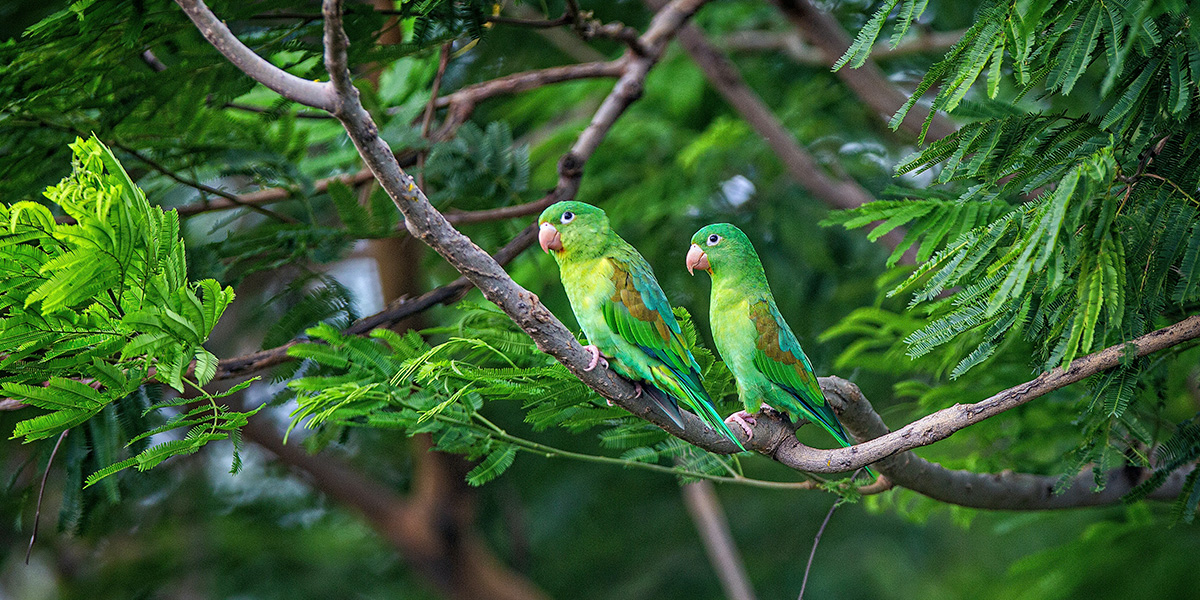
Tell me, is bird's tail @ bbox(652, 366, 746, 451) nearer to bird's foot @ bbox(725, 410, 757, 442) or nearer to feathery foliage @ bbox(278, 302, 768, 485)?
bird's foot @ bbox(725, 410, 757, 442)

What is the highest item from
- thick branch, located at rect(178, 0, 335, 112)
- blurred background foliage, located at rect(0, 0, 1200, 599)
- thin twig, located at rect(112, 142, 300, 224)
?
thick branch, located at rect(178, 0, 335, 112)

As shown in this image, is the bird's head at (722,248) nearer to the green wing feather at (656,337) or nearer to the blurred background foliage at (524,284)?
the green wing feather at (656,337)

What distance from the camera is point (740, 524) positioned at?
837cm

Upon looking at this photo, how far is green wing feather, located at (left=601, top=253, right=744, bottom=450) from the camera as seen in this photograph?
8.32ft

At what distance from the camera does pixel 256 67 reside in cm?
234

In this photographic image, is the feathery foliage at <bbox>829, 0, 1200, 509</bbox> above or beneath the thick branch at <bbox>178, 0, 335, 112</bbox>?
beneath

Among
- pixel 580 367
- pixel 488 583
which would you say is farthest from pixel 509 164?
pixel 488 583

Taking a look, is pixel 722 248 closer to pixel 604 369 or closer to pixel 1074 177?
pixel 604 369

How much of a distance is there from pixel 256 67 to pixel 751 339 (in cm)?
157

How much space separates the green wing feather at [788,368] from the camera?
8.66 ft

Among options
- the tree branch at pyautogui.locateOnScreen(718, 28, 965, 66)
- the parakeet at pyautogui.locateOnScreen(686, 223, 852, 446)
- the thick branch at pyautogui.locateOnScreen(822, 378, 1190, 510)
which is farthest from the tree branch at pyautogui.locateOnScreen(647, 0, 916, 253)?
the parakeet at pyautogui.locateOnScreen(686, 223, 852, 446)

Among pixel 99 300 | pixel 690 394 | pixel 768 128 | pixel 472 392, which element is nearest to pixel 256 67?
pixel 99 300

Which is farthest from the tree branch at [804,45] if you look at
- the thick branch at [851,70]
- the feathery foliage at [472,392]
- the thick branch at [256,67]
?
the thick branch at [256,67]

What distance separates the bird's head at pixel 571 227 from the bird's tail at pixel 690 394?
0.44m
